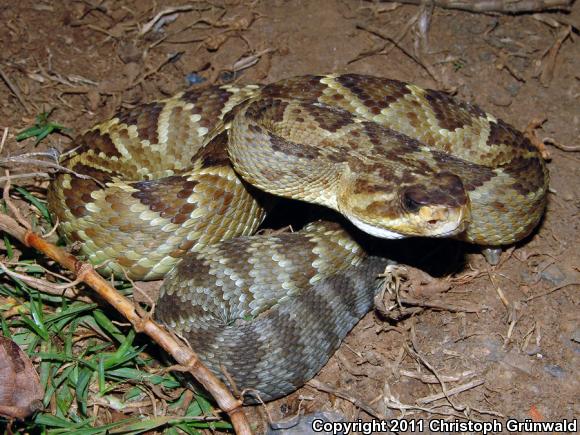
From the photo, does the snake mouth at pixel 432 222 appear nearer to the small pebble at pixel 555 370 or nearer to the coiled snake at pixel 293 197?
the coiled snake at pixel 293 197

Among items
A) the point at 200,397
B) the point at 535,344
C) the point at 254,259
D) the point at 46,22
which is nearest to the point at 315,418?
the point at 200,397

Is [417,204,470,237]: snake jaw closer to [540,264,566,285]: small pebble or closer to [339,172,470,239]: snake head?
[339,172,470,239]: snake head

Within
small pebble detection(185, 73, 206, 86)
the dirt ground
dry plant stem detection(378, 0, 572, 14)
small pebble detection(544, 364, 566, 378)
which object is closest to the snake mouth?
the dirt ground

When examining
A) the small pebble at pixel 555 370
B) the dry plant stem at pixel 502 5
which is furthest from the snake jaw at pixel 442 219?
the dry plant stem at pixel 502 5

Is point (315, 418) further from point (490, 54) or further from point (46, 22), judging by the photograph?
point (46, 22)

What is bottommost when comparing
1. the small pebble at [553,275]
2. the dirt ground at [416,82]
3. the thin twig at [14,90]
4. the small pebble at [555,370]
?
the small pebble at [555,370]
